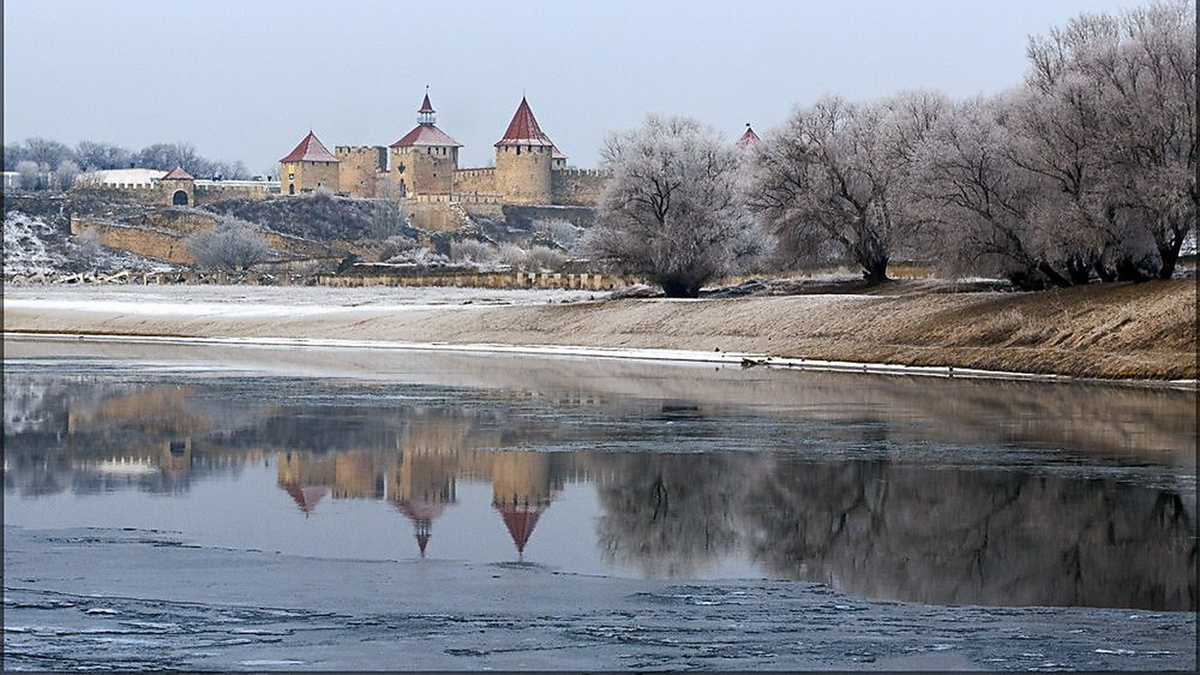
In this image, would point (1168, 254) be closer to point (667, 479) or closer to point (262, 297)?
point (667, 479)

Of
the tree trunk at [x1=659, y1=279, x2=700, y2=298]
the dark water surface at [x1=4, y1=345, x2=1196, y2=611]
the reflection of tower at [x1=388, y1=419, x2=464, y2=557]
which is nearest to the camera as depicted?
the dark water surface at [x1=4, y1=345, x2=1196, y2=611]

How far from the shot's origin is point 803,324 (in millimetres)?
44438

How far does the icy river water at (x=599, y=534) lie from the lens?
34.5 feet

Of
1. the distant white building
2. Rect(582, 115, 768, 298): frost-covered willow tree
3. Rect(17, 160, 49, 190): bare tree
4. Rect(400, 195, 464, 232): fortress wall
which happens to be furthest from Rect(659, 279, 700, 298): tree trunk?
Rect(17, 160, 49, 190): bare tree

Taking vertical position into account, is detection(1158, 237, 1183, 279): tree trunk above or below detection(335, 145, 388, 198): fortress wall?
below

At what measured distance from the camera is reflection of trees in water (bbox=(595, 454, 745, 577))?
1409 cm

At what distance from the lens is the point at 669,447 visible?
2219 cm

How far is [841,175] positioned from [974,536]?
4150 centimetres

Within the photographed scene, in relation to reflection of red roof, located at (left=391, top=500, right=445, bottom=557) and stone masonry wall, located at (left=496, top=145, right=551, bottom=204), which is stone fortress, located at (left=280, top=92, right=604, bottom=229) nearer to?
stone masonry wall, located at (left=496, top=145, right=551, bottom=204)

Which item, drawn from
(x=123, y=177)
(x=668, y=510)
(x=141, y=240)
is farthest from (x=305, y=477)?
(x=123, y=177)

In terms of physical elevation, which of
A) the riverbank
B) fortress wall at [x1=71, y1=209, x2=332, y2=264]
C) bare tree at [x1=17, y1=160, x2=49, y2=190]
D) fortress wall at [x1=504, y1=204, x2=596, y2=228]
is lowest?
the riverbank

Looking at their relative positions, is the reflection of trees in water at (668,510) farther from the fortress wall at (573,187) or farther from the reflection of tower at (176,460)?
the fortress wall at (573,187)

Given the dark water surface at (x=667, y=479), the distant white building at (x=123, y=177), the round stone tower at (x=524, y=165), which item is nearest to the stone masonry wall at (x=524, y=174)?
the round stone tower at (x=524, y=165)

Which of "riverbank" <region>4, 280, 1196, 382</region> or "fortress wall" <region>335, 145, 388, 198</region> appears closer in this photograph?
"riverbank" <region>4, 280, 1196, 382</region>
